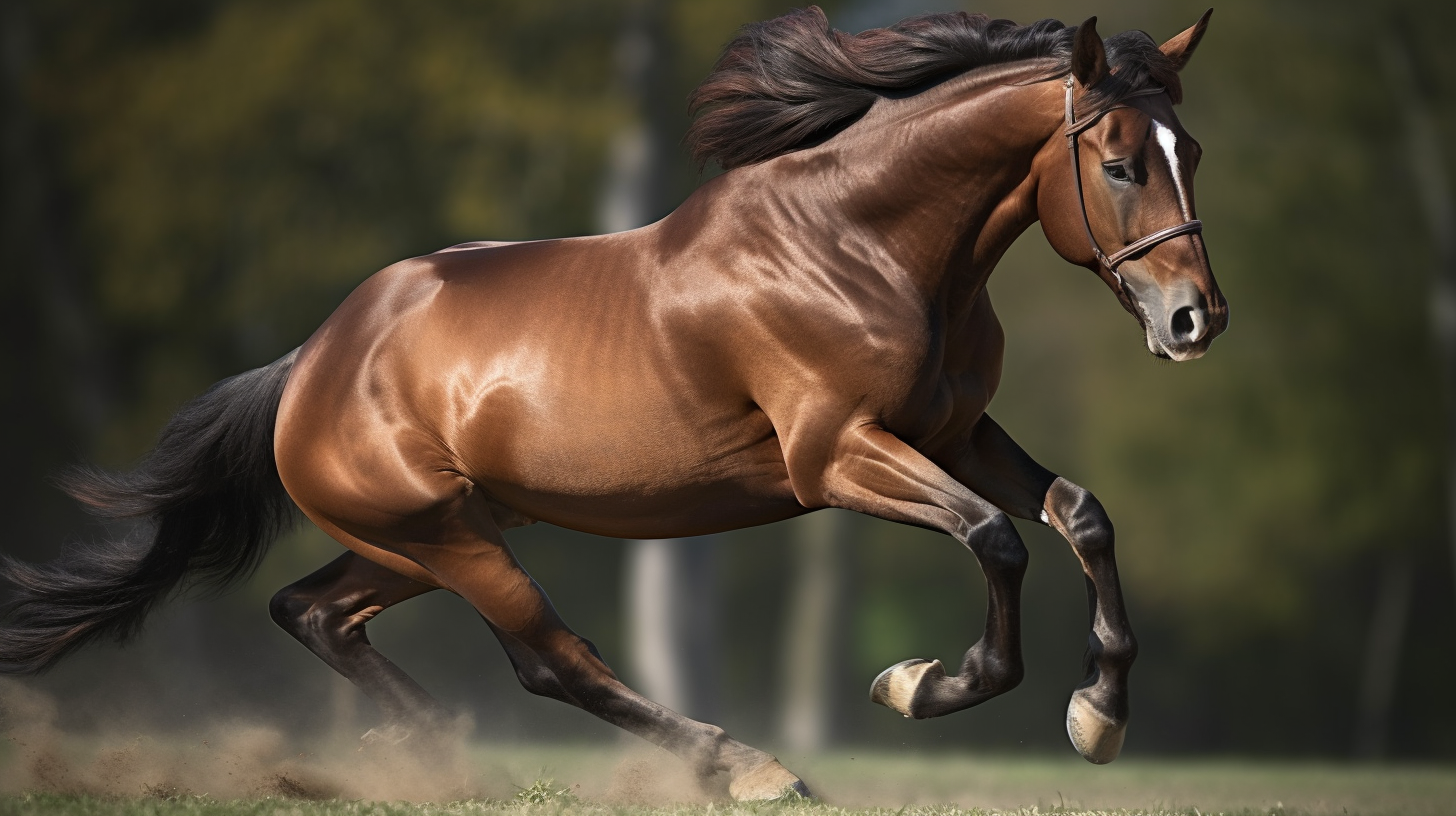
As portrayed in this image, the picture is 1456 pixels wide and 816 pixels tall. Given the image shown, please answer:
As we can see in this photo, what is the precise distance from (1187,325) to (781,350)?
1.17 meters

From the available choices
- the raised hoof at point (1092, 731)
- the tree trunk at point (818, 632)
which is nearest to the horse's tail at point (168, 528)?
the raised hoof at point (1092, 731)

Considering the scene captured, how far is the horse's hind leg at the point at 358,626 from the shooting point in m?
5.58

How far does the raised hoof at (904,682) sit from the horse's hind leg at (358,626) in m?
1.63

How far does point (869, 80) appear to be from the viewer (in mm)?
5066

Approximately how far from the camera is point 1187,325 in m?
4.48

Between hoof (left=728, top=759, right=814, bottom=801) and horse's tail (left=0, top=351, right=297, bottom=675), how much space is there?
223cm

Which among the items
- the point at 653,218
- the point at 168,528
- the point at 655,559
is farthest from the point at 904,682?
the point at 653,218

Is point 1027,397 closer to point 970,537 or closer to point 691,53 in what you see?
point 691,53

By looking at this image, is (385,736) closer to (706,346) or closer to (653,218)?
(706,346)

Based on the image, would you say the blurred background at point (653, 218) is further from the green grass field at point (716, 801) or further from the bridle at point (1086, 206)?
the bridle at point (1086, 206)

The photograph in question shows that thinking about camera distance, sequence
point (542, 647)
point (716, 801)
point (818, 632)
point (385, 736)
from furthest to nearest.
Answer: point (818, 632) → point (385, 736) → point (542, 647) → point (716, 801)

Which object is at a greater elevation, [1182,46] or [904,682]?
[1182,46]

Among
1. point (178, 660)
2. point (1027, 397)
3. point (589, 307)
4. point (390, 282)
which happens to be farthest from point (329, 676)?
point (1027, 397)

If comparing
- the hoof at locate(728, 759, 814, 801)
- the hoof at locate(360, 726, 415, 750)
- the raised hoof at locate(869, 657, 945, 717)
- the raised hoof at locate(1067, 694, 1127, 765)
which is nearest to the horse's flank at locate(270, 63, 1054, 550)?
the raised hoof at locate(869, 657, 945, 717)
